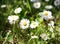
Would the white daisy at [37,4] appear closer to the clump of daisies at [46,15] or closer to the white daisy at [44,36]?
the clump of daisies at [46,15]

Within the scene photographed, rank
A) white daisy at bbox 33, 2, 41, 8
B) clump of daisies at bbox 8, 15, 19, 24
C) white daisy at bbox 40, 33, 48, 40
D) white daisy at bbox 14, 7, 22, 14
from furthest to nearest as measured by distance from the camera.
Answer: white daisy at bbox 33, 2, 41, 8 → white daisy at bbox 14, 7, 22, 14 → clump of daisies at bbox 8, 15, 19, 24 → white daisy at bbox 40, 33, 48, 40

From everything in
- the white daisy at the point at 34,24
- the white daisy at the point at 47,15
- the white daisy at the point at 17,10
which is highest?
the white daisy at the point at 17,10

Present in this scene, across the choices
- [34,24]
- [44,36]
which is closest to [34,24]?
[34,24]

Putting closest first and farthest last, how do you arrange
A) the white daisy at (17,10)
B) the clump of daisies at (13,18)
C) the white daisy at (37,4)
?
the clump of daisies at (13,18) < the white daisy at (17,10) < the white daisy at (37,4)

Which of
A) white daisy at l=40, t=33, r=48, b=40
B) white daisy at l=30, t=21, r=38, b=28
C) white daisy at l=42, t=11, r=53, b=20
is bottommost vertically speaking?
white daisy at l=40, t=33, r=48, b=40

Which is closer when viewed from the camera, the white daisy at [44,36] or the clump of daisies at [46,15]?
the white daisy at [44,36]

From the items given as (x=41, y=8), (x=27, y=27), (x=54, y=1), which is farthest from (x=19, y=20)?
(x=54, y=1)

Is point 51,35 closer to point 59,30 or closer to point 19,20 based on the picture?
point 59,30

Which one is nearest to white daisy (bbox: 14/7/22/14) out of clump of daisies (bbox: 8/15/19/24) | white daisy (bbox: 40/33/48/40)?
clump of daisies (bbox: 8/15/19/24)

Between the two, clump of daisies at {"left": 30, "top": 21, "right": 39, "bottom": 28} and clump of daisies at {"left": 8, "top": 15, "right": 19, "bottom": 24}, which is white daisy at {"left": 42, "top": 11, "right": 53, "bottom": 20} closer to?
clump of daisies at {"left": 30, "top": 21, "right": 39, "bottom": 28}

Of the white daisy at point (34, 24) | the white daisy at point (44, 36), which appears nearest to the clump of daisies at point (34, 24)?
the white daisy at point (34, 24)

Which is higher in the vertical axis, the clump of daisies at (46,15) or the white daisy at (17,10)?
the white daisy at (17,10)
